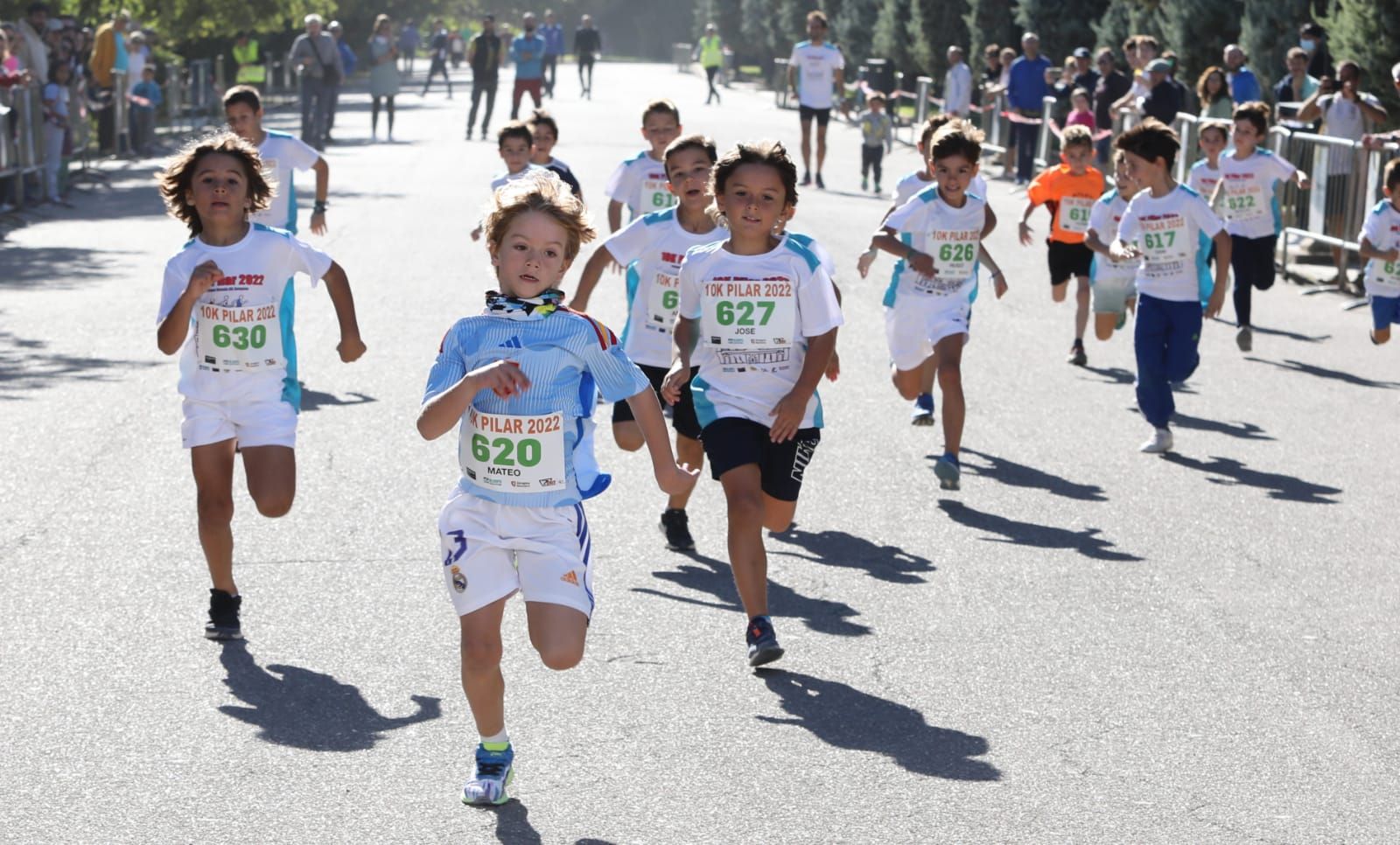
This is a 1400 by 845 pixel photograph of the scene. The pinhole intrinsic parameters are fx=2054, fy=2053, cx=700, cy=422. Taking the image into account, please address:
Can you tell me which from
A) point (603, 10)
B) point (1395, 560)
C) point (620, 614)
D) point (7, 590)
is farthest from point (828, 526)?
point (603, 10)

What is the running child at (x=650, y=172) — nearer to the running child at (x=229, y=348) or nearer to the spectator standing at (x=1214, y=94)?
the running child at (x=229, y=348)

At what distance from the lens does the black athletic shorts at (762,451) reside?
6836 millimetres

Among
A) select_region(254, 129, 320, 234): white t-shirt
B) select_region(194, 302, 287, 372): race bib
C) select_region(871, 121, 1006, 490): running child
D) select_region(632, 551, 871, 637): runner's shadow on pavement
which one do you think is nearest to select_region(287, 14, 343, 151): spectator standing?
select_region(254, 129, 320, 234): white t-shirt

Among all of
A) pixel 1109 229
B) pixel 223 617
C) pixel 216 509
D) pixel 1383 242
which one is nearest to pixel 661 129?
pixel 1109 229

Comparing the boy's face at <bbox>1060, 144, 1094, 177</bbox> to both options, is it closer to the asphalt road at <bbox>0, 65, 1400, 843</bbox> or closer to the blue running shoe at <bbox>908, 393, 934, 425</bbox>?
the asphalt road at <bbox>0, 65, 1400, 843</bbox>

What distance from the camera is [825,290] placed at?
678 centimetres

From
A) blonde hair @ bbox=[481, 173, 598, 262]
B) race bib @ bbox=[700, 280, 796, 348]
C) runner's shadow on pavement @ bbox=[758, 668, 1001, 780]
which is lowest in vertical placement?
runner's shadow on pavement @ bbox=[758, 668, 1001, 780]

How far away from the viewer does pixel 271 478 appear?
22.7ft

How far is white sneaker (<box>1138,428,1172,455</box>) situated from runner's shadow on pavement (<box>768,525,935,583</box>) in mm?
Answer: 2663

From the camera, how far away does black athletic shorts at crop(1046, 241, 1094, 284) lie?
45.8 ft

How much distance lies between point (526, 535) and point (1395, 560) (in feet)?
15.1

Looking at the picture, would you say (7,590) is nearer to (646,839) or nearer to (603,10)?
(646,839)

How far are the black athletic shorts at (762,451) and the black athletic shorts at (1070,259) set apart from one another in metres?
7.38

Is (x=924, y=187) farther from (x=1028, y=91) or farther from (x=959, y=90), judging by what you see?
(x=959, y=90)
